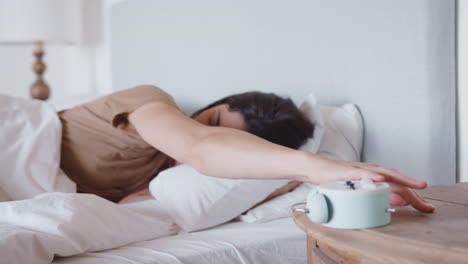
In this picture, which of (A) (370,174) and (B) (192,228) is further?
(B) (192,228)

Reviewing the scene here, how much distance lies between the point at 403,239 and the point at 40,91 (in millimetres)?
2770

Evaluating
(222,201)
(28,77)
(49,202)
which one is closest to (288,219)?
(222,201)

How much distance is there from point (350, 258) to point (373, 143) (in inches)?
31.2

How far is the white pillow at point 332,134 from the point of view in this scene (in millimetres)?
1362

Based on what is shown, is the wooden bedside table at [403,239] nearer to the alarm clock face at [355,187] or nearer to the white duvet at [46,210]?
the alarm clock face at [355,187]

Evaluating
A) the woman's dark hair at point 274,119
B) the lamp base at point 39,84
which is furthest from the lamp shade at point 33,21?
the woman's dark hair at point 274,119

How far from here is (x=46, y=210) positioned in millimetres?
1062

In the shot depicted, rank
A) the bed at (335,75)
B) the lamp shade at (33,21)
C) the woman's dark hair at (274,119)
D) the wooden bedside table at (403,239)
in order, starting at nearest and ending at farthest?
the wooden bedside table at (403,239), the bed at (335,75), the woman's dark hair at (274,119), the lamp shade at (33,21)

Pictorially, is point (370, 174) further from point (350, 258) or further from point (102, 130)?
point (102, 130)

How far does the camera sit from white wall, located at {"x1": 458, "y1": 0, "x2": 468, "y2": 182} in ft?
4.09

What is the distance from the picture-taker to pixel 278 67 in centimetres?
175

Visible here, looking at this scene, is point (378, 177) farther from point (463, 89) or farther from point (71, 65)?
point (71, 65)

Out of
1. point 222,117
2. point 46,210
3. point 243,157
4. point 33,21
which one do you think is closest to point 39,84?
point 33,21

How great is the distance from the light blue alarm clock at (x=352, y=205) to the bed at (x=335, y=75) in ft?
1.32
